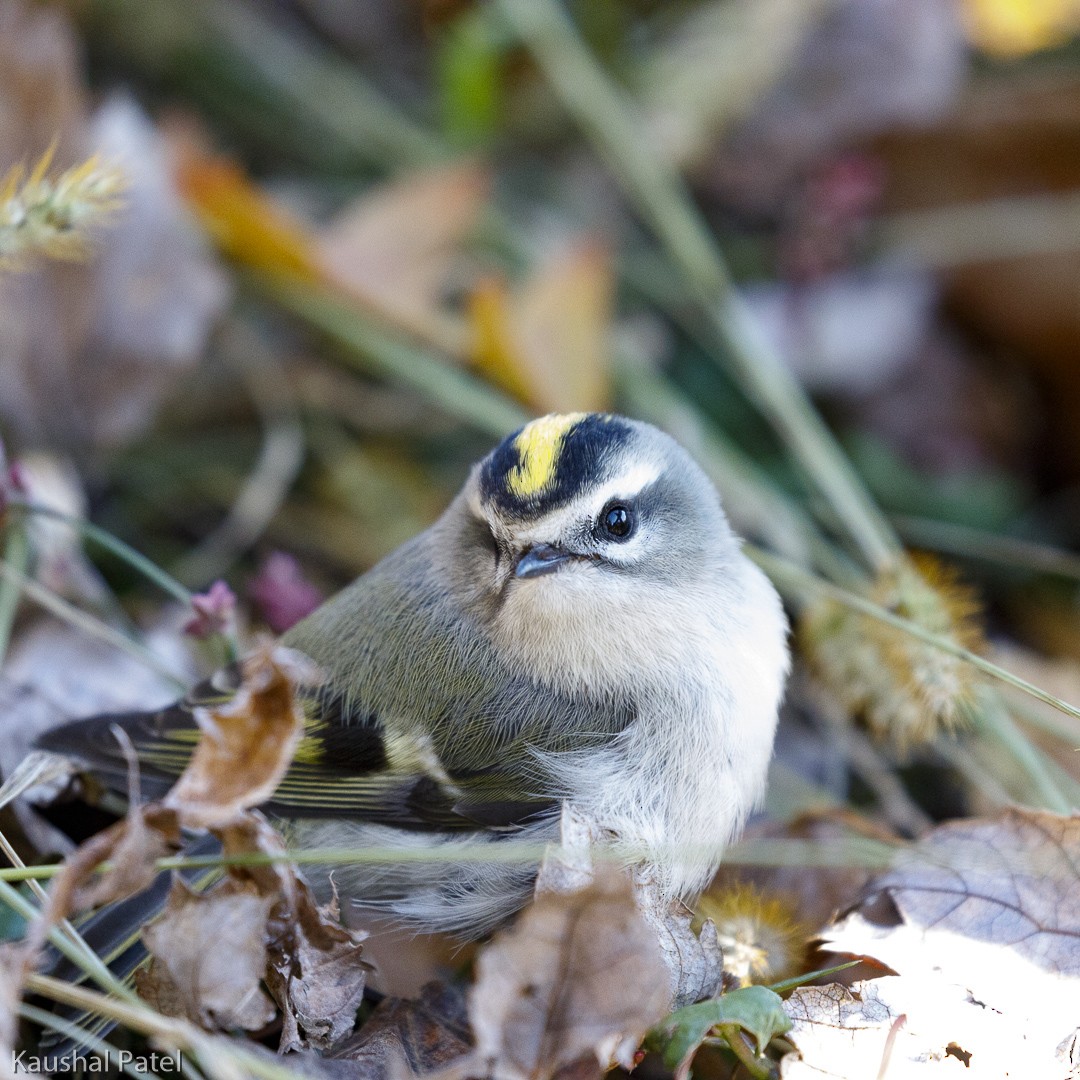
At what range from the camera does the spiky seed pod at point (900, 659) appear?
166cm

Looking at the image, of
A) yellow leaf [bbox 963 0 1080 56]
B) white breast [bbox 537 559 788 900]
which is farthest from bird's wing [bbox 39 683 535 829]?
yellow leaf [bbox 963 0 1080 56]

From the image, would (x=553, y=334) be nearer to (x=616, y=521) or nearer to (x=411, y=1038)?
(x=616, y=521)

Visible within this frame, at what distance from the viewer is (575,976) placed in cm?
119

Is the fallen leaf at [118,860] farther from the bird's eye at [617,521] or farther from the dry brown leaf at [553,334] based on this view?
the dry brown leaf at [553,334]

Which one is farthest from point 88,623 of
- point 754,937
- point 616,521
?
point 754,937

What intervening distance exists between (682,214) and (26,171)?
1.37 m

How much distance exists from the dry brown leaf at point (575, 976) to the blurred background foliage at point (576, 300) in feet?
2.51

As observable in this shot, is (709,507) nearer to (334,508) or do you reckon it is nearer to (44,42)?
(334,508)

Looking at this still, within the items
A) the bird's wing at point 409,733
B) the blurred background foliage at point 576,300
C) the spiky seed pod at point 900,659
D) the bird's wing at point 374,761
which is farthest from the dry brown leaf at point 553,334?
the bird's wing at point 374,761

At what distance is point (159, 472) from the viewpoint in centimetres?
262

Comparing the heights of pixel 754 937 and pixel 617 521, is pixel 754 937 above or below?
below

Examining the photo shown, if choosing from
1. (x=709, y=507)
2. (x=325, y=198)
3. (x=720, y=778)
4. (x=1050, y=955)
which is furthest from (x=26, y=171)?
(x=1050, y=955)

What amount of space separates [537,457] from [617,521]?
0.14 m

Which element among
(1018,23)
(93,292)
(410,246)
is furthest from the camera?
(1018,23)
